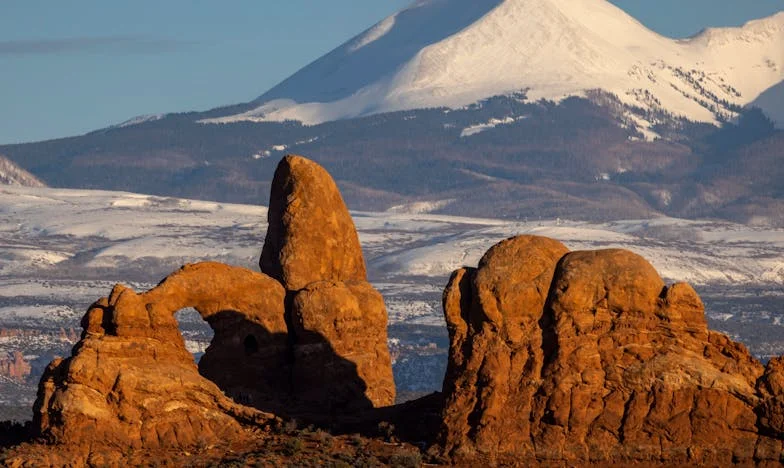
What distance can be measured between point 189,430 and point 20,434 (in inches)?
138

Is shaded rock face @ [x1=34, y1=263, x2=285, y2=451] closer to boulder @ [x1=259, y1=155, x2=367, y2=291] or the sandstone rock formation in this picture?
boulder @ [x1=259, y1=155, x2=367, y2=291]

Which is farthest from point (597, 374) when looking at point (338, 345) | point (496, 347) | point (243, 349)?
point (243, 349)

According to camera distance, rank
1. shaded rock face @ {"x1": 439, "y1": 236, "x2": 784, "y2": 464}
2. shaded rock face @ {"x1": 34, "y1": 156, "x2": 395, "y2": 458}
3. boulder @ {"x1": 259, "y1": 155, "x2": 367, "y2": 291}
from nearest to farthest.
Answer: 1. shaded rock face @ {"x1": 439, "y1": 236, "x2": 784, "y2": 464}
2. shaded rock face @ {"x1": 34, "y1": 156, "x2": 395, "y2": 458}
3. boulder @ {"x1": 259, "y1": 155, "x2": 367, "y2": 291}

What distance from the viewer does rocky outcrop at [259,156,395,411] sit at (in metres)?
40.3

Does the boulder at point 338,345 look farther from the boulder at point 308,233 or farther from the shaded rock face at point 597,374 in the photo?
the shaded rock face at point 597,374

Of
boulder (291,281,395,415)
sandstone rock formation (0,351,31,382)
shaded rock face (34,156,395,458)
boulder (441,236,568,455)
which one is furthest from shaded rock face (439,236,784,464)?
sandstone rock formation (0,351,31,382)

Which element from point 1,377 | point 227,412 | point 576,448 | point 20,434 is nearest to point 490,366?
point 576,448

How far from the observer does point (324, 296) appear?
4012 cm

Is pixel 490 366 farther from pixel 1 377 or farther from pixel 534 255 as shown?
pixel 1 377

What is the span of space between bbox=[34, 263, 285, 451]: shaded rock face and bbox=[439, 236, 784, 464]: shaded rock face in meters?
3.99

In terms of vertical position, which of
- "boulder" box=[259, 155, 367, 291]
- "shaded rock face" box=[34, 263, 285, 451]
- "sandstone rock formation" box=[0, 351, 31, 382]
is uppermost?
"boulder" box=[259, 155, 367, 291]

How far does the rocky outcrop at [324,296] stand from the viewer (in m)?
40.3

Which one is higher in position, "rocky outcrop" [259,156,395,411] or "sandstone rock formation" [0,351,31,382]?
"rocky outcrop" [259,156,395,411]

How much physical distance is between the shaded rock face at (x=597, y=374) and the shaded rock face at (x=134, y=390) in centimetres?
399
